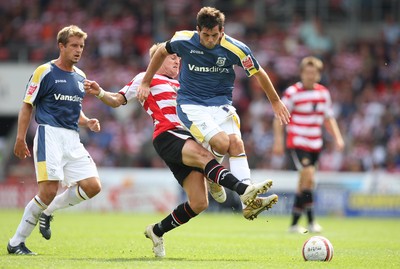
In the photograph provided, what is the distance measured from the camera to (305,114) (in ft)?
48.2

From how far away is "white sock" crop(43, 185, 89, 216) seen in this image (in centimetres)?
991

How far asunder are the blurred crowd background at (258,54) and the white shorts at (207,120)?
12849 mm

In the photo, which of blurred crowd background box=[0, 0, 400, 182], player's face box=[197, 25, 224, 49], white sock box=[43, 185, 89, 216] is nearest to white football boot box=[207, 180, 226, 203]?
white sock box=[43, 185, 89, 216]

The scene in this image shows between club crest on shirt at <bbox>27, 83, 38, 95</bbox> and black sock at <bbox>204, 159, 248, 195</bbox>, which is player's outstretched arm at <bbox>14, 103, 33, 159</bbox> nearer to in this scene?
club crest on shirt at <bbox>27, 83, 38, 95</bbox>

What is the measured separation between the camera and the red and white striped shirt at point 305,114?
1459 centimetres

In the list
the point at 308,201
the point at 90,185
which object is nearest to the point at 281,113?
the point at 90,185

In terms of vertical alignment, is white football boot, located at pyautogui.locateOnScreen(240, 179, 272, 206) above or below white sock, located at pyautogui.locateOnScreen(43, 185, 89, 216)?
above

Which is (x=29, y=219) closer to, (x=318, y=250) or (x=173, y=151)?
(x=173, y=151)

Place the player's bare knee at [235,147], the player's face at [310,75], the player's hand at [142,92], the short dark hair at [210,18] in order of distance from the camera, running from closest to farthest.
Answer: the short dark hair at [210,18] → the player's bare knee at [235,147] → the player's hand at [142,92] → the player's face at [310,75]

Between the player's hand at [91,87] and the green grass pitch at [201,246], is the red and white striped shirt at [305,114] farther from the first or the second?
the player's hand at [91,87]

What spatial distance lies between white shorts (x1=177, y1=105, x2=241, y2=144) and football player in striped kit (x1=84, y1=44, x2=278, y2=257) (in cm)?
22

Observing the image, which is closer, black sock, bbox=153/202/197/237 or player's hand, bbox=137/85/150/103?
player's hand, bbox=137/85/150/103

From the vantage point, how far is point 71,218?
18141mm

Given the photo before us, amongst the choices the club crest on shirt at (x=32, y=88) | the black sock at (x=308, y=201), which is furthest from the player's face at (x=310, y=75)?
the club crest on shirt at (x=32, y=88)
